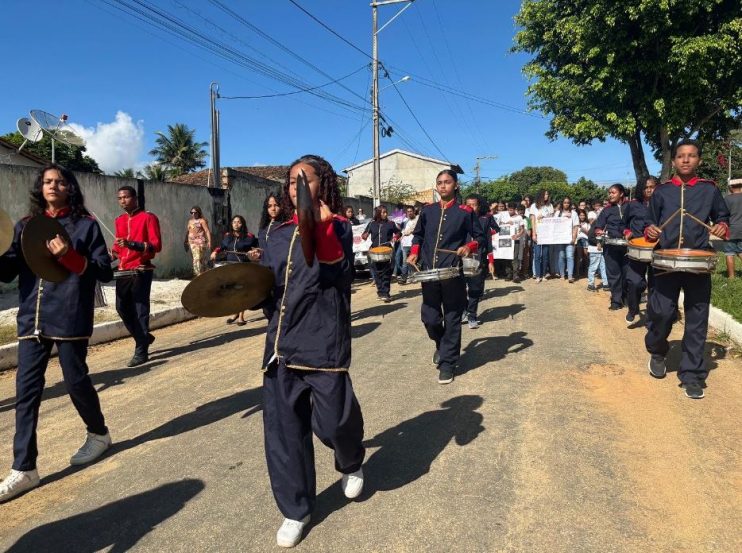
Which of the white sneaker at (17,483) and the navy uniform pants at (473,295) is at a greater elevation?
the navy uniform pants at (473,295)

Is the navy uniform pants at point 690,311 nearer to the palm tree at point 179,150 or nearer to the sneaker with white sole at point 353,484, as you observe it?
the sneaker with white sole at point 353,484

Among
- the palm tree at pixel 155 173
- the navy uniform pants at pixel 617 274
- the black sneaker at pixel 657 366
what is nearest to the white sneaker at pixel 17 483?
the black sneaker at pixel 657 366

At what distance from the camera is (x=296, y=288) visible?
2746 mm

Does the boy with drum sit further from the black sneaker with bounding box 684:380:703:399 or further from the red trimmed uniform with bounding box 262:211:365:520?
the red trimmed uniform with bounding box 262:211:365:520

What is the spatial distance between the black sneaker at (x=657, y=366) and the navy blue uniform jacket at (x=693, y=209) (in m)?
1.09

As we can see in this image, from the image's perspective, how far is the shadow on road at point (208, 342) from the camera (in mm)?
7109

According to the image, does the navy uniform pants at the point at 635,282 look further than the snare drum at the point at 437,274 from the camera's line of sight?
Yes

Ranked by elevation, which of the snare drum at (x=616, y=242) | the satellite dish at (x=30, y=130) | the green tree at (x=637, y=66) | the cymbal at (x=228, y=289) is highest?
the green tree at (x=637, y=66)

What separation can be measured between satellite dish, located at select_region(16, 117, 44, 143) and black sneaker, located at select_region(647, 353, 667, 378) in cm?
1308

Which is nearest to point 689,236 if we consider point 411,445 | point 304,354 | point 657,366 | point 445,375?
point 657,366

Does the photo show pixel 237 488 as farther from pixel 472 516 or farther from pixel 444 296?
pixel 444 296

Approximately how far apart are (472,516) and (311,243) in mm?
1688

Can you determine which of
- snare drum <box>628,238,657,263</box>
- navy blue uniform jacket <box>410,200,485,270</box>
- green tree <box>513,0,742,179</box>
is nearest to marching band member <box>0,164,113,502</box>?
navy blue uniform jacket <box>410,200,485,270</box>

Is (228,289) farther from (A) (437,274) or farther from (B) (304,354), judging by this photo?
(A) (437,274)
